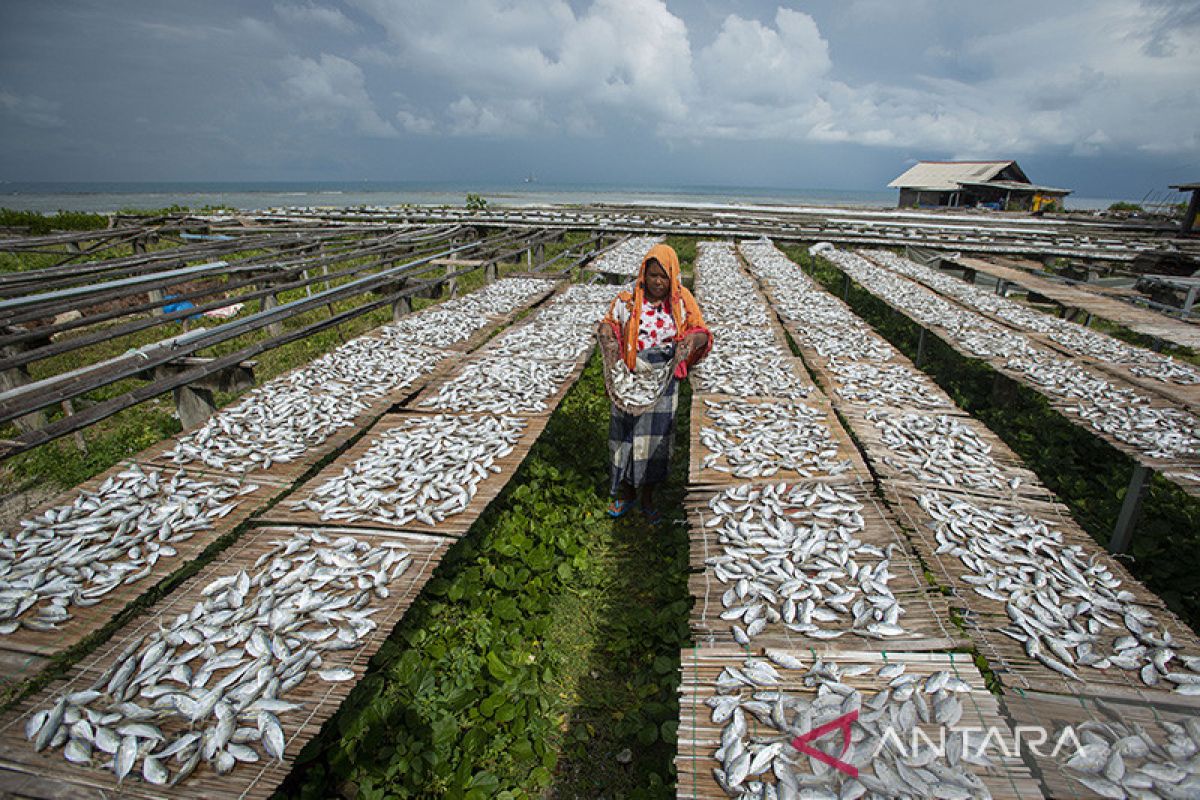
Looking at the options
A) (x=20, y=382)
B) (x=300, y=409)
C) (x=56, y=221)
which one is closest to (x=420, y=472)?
(x=300, y=409)

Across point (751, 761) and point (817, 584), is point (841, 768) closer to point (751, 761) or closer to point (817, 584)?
point (751, 761)

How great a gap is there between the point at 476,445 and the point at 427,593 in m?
1.14

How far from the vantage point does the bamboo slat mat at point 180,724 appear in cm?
183

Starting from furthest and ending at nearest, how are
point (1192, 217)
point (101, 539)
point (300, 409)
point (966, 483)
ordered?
1. point (1192, 217)
2. point (300, 409)
3. point (966, 483)
4. point (101, 539)

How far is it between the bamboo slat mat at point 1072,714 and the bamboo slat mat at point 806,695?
0.32ft

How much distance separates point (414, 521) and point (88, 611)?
1.50 metres

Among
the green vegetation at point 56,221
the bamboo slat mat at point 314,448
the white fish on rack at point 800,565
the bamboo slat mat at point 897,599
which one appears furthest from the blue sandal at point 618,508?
the green vegetation at point 56,221

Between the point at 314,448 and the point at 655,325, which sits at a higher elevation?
the point at 655,325

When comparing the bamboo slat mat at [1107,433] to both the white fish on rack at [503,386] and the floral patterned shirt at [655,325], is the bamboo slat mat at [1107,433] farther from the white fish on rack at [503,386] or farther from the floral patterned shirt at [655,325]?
the white fish on rack at [503,386]

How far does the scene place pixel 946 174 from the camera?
1586 inches

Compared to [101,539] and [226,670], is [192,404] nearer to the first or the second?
[101,539]

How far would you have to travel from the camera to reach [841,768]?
1.87m

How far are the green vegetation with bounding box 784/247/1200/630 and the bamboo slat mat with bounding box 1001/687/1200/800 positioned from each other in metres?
2.19

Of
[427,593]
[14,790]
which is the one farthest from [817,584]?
[14,790]
